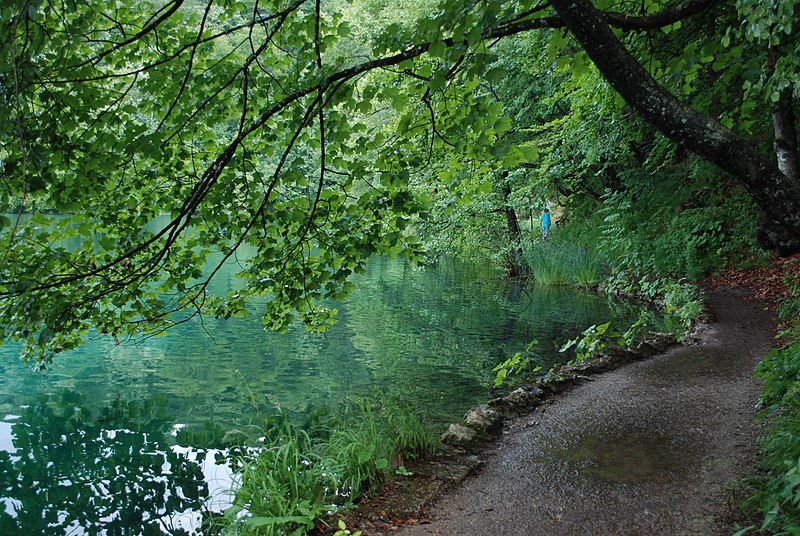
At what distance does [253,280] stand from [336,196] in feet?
2.86

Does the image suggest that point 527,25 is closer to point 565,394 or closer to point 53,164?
point 53,164

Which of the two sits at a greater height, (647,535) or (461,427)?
A: (461,427)

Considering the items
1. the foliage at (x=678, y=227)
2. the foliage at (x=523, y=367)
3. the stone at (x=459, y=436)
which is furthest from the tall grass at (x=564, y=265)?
the stone at (x=459, y=436)

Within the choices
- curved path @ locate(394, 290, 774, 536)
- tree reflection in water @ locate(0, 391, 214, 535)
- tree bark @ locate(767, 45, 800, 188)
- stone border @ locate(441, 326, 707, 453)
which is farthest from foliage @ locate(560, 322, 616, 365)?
tree reflection in water @ locate(0, 391, 214, 535)

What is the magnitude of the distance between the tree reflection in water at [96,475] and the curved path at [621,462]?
2.46 m

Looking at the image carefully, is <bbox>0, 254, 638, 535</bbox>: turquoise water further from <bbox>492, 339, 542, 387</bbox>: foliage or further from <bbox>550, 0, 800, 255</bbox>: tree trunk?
<bbox>550, 0, 800, 255</bbox>: tree trunk

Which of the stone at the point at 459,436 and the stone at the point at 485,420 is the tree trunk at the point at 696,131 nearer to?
the stone at the point at 459,436

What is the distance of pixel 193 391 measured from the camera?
25.6ft

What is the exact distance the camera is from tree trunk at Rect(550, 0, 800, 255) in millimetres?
2697

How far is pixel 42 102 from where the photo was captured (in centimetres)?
352

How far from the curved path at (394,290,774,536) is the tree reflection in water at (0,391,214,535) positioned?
8.08 ft

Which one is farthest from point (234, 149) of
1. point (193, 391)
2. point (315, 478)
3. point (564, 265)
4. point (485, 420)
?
point (564, 265)

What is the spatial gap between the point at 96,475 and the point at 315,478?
2742 mm

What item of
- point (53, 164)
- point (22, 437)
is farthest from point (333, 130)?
point (22, 437)
